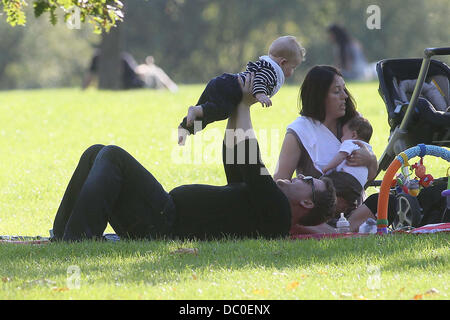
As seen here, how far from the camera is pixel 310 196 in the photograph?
19.7 ft

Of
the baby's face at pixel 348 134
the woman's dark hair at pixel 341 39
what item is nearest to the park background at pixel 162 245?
the baby's face at pixel 348 134

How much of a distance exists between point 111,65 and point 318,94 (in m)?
21.7

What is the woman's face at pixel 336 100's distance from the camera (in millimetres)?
6910

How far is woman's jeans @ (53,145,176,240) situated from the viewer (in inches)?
228

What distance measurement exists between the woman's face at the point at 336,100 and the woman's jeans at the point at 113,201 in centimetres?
160

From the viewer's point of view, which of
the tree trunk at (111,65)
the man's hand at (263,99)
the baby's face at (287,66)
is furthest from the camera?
the tree trunk at (111,65)

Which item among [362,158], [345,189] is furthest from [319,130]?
[345,189]

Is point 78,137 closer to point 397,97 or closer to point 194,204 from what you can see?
point 397,97

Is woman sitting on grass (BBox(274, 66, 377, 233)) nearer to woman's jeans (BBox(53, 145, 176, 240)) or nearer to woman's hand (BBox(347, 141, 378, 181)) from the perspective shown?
woman's hand (BBox(347, 141, 378, 181))

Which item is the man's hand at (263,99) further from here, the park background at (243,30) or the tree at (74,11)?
the park background at (243,30)

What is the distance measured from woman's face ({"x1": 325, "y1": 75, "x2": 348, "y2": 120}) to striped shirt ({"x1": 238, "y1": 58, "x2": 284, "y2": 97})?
877 mm

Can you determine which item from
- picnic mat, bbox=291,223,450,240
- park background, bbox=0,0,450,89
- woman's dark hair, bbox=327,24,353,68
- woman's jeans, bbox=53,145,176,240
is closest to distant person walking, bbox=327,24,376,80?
woman's dark hair, bbox=327,24,353,68

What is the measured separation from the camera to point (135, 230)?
6102 millimetres
